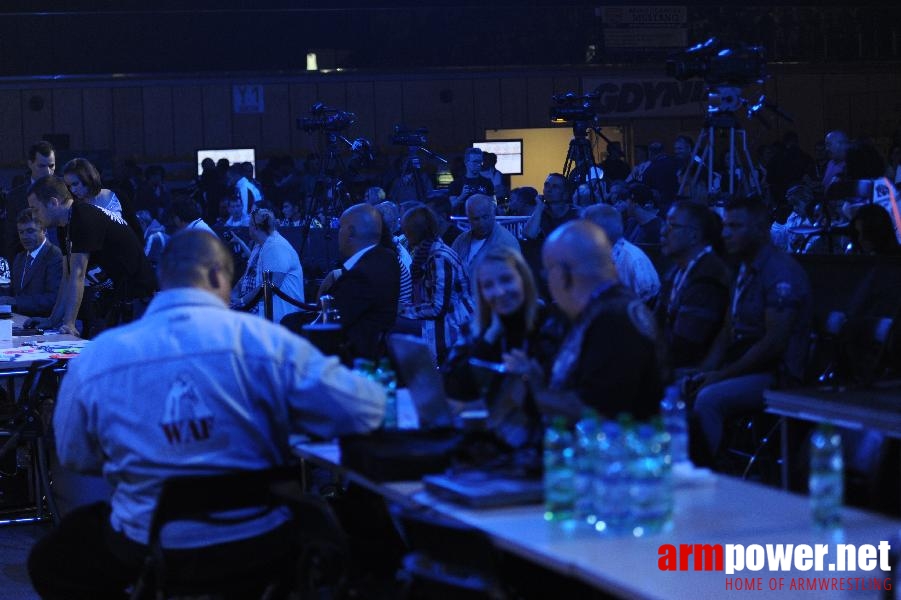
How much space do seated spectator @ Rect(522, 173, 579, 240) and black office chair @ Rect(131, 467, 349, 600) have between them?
19.5 ft

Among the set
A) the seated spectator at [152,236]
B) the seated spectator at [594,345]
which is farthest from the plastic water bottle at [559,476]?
the seated spectator at [152,236]

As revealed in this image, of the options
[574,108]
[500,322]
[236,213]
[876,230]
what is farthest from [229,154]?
[500,322]

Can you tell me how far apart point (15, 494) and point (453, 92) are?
12.9m

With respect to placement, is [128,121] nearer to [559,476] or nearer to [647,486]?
[559,476]

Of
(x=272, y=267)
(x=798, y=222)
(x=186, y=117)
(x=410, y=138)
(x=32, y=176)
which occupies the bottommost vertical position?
(x=272, y=267)

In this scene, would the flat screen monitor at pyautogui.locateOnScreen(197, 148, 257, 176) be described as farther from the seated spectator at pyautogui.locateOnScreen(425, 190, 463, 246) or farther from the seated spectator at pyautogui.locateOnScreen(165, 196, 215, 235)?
the seated spectator at pyautogui.locateOnScreen(165, 196, 215, 235)

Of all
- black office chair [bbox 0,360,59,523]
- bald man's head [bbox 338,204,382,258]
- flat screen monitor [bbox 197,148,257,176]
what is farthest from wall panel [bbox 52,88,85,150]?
black office chair [bbox 0,360,59,523]

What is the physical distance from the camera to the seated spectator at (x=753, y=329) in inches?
205

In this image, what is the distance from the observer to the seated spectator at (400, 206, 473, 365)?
7.17 metres

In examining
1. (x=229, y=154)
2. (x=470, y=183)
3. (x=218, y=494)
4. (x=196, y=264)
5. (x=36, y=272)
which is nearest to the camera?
(x=218, y=494)

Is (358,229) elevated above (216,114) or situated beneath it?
situated beneath

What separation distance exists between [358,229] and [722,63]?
2.37m

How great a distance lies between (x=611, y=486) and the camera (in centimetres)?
255

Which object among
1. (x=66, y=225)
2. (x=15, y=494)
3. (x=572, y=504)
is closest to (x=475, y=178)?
(x=66, y=225)
